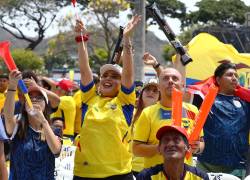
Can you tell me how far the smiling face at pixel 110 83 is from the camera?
4.92 meters

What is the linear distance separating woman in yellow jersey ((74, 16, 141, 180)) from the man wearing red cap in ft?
2.69

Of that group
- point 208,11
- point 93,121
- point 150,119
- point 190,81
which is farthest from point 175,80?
point 208,11

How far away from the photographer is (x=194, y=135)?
13.6 ft

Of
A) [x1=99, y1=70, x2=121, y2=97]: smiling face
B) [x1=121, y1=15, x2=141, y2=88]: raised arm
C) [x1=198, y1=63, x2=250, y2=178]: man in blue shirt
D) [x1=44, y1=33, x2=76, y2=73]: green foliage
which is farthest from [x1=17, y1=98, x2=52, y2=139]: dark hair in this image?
[x1=44, y1=33, x2=76, y2=73]: green foliage

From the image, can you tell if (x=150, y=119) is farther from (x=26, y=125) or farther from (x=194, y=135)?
(x=26, y=125)

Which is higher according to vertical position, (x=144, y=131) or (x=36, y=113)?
(x=36, y=113)

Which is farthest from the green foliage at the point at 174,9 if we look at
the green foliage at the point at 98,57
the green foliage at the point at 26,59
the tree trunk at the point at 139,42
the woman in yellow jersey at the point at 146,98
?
the woman in yellow jersey at the point at 146,98

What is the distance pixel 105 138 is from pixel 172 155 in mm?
997

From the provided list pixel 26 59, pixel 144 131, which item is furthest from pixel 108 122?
pixel 26 59

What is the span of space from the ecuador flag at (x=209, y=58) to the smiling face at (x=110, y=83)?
2.85 metres

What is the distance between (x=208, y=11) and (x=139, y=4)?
41.4 m

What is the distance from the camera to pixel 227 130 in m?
5.51

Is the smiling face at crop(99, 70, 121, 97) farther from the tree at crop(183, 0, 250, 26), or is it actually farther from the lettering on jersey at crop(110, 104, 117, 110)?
the tree at crop(183, 0, 250, 26)

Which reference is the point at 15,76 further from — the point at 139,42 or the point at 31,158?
the point at 139,42
